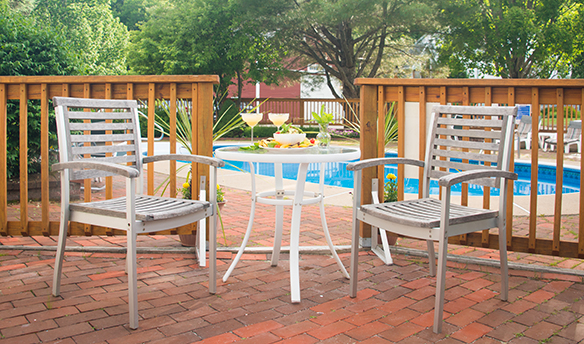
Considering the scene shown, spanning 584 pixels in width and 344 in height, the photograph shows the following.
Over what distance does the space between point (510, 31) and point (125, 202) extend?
15.0m

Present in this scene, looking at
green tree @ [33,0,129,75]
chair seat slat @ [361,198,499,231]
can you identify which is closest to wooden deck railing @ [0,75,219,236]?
chair seat slat @ [361,198,499,231]

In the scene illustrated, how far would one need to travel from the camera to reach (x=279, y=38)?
1599 centimetres

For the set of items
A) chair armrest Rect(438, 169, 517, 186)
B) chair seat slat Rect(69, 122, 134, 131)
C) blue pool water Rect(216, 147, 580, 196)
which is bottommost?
blue pool water Rect(216, 147, 580, 196)

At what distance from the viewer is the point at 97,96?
2998 millimetres

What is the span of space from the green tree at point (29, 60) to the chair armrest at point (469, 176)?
3.99 m

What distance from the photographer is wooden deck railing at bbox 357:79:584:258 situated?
2629 millimetres

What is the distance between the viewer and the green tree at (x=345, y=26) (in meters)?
14.4

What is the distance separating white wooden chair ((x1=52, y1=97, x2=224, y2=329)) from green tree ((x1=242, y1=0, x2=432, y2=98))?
1258cm

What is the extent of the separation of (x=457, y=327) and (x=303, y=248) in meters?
1.27

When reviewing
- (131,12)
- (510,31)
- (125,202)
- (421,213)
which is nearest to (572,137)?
(510,31)

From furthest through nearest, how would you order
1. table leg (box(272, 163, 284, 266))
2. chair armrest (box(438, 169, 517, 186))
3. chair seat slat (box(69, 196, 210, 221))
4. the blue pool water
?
the blue pool water → table leg (box(272, 163, 284, 266)) → chair seat slat (box(69, 196, 210, 221)) → chair armrest (box(438, 169, 517, 186))

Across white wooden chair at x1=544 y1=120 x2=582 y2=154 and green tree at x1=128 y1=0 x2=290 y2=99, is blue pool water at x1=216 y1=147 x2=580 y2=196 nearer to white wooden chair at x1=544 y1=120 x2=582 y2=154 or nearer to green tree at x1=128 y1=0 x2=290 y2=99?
white wooden chair at x1=544 y1=120 x2=582 y2=154

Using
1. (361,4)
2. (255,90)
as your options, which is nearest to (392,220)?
(361,4)

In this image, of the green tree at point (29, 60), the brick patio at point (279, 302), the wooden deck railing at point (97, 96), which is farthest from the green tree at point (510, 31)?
the wooden deck railing at point (97, 96)
